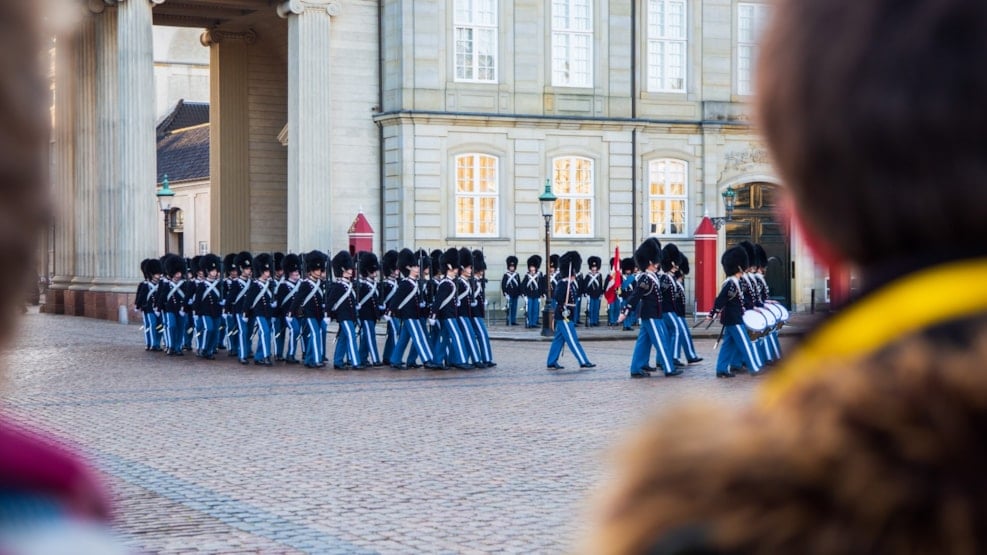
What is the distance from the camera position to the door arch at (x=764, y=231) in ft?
127

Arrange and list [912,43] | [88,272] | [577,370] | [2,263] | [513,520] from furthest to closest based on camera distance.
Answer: [88,272], [577,370], [513,520], [912,43], [2,263]

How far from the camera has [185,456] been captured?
37.9ft

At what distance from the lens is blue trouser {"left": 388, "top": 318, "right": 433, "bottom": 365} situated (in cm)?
2189

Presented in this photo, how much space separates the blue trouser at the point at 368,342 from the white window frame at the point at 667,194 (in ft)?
54.3

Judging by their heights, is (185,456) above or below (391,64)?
below

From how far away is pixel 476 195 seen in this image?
1419 inches

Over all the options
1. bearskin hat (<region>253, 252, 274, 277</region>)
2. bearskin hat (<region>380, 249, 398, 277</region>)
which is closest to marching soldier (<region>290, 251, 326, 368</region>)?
bearskin hat (<region>380, 249, 398, 277</region>)

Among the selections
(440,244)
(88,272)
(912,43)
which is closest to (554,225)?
(440,244)

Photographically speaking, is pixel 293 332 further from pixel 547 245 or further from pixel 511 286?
pixel 511 286

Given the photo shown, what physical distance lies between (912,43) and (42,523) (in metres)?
0.86

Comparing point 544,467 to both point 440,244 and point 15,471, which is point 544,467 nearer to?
point 15,471

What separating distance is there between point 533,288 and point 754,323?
51.6 feet

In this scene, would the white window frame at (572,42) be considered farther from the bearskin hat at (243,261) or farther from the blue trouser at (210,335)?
the blue trouser at (210,335)

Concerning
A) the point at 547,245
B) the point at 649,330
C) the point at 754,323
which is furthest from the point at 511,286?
the point at 754,323
